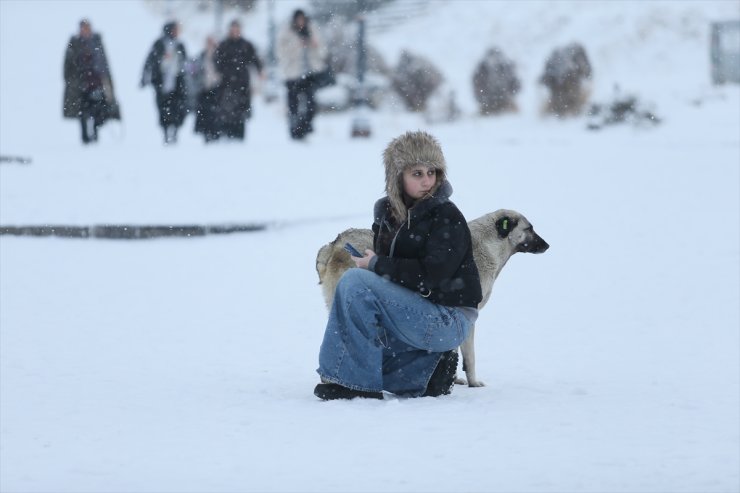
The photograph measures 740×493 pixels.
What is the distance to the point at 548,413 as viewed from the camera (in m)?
5.96

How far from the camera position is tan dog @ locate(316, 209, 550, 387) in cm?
639

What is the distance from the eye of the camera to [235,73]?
19203 millimetres

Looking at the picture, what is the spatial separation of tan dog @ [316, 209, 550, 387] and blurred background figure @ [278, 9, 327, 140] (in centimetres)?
1376

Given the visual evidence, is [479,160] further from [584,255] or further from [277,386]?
[277,386]

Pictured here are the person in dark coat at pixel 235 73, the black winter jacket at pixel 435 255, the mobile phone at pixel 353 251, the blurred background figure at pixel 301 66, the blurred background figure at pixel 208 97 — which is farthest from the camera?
the blurred background figure at pixel 301 66

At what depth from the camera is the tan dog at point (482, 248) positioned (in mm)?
6387

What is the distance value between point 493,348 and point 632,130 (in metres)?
18.4

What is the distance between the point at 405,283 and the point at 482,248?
0.71m

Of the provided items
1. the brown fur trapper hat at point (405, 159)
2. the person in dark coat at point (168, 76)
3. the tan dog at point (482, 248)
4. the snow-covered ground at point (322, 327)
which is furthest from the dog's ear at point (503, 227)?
the person in dark coat at point (168, 76)

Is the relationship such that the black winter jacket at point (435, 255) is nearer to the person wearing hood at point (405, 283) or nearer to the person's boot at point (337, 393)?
the person wearing hood at point (405, 283)

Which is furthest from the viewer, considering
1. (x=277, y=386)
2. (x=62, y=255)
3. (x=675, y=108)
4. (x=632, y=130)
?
(x=675, y=108)

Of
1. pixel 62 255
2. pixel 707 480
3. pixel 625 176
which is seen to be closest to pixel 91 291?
pixel 62 255

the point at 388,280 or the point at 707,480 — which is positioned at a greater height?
the point at 388,280

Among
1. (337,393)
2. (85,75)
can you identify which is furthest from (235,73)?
(337,393)
